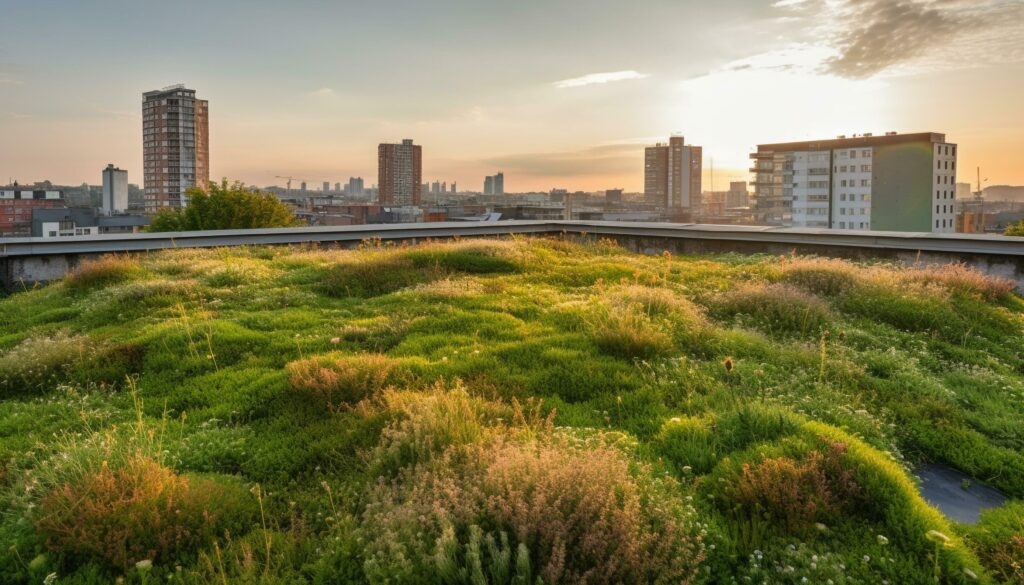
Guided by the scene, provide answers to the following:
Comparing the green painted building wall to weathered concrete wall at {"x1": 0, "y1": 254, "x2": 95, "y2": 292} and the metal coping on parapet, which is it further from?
weathered concrete wall at {"x1": 0, "y1": 254, "x2": 95, "y2": 292}

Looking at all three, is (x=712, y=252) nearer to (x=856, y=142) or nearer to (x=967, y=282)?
(x=967, y=282)

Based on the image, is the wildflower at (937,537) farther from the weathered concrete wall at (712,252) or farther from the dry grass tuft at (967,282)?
the weathered concrete wall at (712,252)

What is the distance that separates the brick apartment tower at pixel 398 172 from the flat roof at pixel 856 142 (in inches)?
3640

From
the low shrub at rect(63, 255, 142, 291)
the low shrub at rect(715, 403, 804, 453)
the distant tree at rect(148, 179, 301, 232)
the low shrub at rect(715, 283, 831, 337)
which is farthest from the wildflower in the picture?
the distant tree at rect(148, 179, 301, 232)

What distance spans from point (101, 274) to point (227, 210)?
2526 cm

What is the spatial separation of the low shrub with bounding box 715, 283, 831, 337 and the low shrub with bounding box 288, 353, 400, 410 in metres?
5.09

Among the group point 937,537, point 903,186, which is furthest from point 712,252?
point 903,186

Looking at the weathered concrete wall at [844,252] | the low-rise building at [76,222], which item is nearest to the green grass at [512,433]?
the weathered concrete wall at [844,252]

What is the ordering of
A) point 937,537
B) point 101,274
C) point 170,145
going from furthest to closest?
point 170,145 → point 101,274 → point 937,537

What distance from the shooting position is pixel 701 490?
4625mm

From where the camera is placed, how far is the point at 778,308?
934cm

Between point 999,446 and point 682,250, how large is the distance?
12798mm

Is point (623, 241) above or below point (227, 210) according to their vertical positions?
below

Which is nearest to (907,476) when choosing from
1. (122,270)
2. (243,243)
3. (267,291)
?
(267,291)
